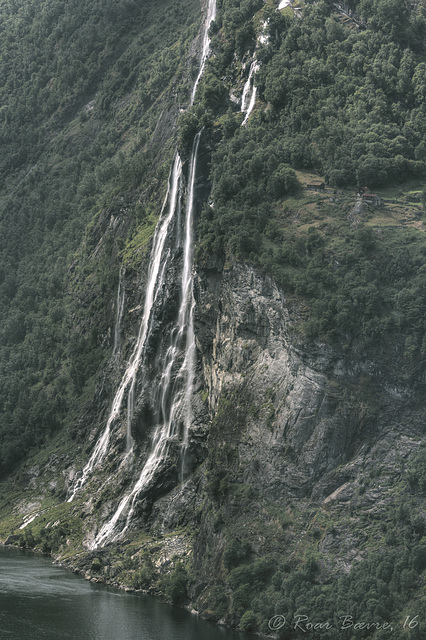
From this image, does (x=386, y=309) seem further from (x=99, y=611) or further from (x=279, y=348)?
(x=99, y=611)

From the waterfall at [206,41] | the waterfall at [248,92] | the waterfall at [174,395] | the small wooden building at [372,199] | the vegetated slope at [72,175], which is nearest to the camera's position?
the small wooden building at [372,199]

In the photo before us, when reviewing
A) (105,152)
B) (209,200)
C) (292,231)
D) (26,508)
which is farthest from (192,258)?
(105,152)

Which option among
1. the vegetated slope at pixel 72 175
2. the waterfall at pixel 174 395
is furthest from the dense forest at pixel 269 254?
the waterfall at pixel 174 395

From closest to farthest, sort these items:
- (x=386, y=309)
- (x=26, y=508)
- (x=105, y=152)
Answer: (x=386, y=309), (x=26, y=508), (x=105, y=152)

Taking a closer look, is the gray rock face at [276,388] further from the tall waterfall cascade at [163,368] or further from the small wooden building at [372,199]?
the small wooden building at [372,199]

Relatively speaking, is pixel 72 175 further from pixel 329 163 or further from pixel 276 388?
pixel 276 388

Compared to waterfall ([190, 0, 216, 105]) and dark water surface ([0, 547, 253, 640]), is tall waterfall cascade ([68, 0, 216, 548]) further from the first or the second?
waterfall ([190, 0, 216, 105])
